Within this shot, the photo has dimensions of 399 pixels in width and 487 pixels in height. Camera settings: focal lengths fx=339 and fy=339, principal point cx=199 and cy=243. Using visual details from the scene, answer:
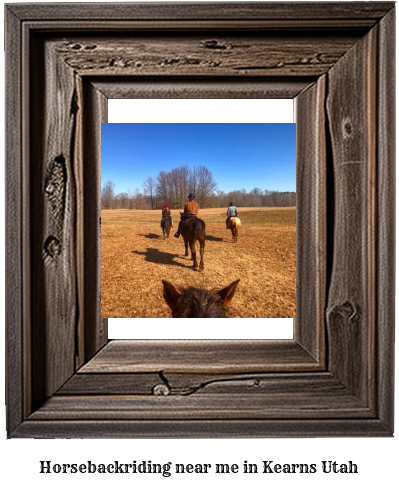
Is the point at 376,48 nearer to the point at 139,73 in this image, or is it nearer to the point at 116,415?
the point at 139,73

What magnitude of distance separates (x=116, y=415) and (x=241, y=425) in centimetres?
36

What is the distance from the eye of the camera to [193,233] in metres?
1.02

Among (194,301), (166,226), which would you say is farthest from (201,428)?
(166,226)

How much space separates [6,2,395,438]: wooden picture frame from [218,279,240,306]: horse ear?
0.45ft

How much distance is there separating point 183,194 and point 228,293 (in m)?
0.33

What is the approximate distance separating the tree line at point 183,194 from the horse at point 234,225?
5 centimetres

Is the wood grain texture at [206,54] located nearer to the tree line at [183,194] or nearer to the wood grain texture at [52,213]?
the wood grain texture at [52,213]

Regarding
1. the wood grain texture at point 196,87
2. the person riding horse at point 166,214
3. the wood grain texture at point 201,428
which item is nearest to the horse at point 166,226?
the person riding horse at point 166,214

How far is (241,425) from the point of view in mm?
975

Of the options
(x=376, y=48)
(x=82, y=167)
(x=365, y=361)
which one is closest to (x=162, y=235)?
(x=82, y=167)

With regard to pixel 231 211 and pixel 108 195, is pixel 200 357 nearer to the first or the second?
pixel 231 211

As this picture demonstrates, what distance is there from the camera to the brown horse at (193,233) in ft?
3.34

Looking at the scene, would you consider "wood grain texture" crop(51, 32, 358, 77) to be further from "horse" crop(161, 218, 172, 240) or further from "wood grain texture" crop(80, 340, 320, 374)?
"wood grain texture" crop(80, 340, 320, 374)

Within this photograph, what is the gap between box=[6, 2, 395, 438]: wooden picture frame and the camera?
0.95 meters
